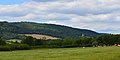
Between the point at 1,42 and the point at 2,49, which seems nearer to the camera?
the point at 2,49

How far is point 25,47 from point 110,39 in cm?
7162

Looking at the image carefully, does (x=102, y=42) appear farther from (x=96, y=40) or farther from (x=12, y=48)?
(x=12, y=48)

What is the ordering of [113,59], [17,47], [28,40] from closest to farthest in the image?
[113,59] → [17,47] → [28,40]

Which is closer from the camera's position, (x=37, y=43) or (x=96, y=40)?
(x=37, y=43)

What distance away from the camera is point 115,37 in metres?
172

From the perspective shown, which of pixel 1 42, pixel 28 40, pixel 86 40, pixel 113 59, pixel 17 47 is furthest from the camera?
pixel 86 40

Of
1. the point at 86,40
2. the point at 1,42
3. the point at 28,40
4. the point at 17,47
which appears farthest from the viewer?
the point at 86,40

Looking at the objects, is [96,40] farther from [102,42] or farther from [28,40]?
[28,40]

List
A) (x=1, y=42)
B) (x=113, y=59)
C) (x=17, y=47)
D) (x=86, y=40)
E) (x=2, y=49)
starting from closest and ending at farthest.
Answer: (x=113, y=59) → (x=2, y=49) → (x=17, y=47) → (x=1, y=42) → (x=86, y=40)

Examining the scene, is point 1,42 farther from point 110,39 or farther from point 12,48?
point 110,39

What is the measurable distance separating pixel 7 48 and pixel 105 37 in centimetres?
7973

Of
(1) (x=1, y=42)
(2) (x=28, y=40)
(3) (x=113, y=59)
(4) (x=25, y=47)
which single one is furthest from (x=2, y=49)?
(3) (x=113, y=59)

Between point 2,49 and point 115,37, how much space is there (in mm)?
86303

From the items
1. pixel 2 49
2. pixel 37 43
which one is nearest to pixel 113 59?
pixel 2 49
